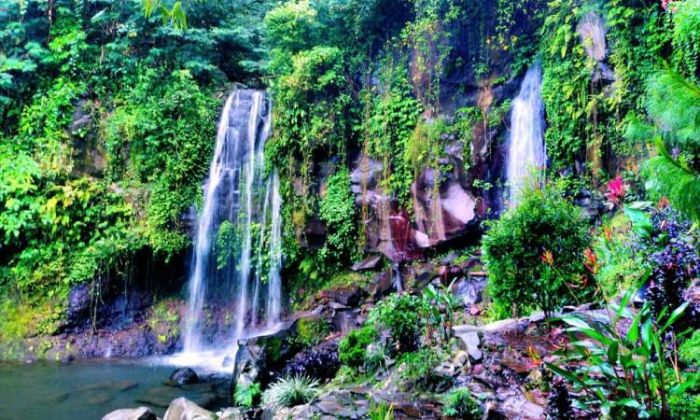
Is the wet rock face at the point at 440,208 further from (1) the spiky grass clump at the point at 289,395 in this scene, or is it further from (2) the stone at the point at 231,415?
(2) the stone at the point at 231,415

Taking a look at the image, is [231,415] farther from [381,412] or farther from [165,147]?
[165,147]

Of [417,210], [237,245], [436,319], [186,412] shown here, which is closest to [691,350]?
[436,319]

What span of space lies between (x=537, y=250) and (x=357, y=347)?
249 centimetres

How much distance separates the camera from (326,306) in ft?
32.2

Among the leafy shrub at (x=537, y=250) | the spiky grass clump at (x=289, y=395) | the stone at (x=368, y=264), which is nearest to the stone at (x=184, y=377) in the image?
the spiky grass clump at (x=289, y=395)

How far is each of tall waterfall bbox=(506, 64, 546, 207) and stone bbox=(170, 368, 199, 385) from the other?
6946 mm

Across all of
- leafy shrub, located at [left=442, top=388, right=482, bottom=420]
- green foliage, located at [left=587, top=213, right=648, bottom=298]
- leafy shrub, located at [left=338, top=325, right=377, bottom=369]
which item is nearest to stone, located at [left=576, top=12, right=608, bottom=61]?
green foliage, located at [left=587, top=213, right=648, bottom=298]

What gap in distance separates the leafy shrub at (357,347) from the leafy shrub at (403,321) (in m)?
0.67

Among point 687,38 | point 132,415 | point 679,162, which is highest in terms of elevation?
point 687,38

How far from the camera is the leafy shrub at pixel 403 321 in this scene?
16.3ft

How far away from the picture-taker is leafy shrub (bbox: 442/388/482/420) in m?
3.52

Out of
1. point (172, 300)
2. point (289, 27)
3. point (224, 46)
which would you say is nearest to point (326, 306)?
point (172, 300)

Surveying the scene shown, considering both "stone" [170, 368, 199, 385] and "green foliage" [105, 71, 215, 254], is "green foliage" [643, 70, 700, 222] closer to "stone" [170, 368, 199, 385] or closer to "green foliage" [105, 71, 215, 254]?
"stone" [170, 368, 199, 385]

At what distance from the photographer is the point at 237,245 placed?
35.9 ft
